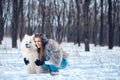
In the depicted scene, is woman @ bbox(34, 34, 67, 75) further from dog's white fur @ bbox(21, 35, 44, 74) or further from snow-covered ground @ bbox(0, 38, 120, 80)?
snow-covered ground @ bbox(0, 38, 120, 80)

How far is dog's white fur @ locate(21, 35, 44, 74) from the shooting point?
7305mm

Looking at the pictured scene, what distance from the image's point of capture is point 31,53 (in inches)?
292

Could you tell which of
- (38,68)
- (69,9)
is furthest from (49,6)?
(38,68)

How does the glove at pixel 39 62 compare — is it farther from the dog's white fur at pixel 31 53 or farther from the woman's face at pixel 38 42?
the woman's face at pixel 38 42

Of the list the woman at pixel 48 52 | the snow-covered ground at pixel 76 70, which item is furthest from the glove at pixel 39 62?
the snow-covered ground at pixel 76 70

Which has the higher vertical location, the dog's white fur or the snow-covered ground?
the dog's white fur

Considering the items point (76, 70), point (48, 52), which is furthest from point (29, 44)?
point (76, 70)

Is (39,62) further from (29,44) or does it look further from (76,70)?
(76,70)

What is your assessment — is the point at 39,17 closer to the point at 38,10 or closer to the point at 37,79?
the point at 38,10

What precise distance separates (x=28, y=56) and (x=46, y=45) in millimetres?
570

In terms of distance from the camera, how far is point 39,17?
50.2 m

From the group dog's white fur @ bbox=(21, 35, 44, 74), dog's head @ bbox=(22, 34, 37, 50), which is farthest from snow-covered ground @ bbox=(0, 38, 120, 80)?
dog's head @ bbox=(22, 34, 37, 50)

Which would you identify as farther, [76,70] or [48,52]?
[76,70]

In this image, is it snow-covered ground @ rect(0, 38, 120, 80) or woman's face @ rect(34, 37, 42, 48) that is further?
woman's face @ rect(34, 37, 42, 48)
